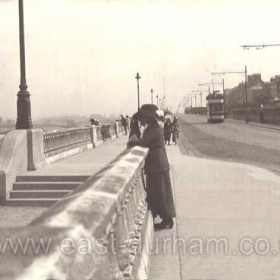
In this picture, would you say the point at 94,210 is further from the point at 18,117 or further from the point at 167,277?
the point at 18,117

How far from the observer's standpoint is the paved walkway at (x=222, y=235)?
5.72 metres

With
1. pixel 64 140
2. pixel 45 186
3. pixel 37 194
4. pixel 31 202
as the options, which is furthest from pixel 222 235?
pixel 64 140

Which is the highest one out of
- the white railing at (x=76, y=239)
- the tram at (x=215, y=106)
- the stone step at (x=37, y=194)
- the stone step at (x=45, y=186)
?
the tram at (x=215, y=106)

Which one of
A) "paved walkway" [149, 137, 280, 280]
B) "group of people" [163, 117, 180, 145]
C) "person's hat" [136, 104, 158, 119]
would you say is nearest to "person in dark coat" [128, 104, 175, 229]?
"person's hat" [136, 104, 158, 119]

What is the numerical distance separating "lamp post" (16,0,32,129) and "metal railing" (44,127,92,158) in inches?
82.2

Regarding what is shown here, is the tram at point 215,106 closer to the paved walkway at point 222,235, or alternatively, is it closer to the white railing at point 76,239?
the paved walkway at point 222,235

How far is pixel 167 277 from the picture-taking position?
215 inches

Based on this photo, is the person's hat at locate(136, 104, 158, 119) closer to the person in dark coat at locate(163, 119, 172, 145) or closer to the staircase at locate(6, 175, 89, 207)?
the staircase at locate(6, 175, 89, 207)

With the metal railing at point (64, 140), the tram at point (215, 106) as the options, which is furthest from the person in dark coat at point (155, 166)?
the tram at point (215, 106)

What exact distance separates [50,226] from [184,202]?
8395 mm

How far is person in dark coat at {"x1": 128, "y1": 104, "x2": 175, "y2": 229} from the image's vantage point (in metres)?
7.26

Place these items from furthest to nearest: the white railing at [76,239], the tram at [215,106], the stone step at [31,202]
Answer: the tram at [215,106] → the stone step at [31,202] → the white railing at [76,239]

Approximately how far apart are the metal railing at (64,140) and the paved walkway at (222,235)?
7.13 meters

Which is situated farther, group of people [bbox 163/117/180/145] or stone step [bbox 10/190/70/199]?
group of people [bbox 163/117/180/145]
